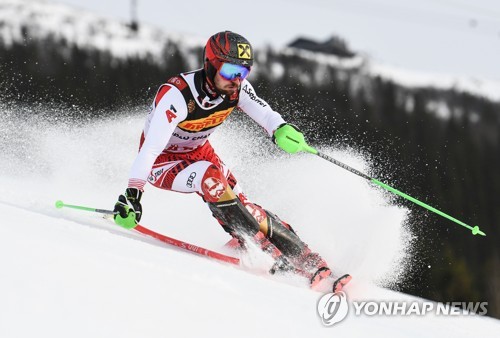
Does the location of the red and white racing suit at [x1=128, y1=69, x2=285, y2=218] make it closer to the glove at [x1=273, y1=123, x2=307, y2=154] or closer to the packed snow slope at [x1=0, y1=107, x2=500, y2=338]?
the glove at [x1=273, y1=123, x2=307, y2=154]

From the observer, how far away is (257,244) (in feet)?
16.0

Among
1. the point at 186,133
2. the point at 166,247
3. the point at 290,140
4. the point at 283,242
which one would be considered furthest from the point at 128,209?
the point at 290,140

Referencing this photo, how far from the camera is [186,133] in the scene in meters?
5.06

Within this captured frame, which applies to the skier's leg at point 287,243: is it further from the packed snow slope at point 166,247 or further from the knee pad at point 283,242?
the packed snow slope at point 166,247

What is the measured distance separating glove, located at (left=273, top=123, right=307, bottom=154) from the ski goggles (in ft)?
1.85

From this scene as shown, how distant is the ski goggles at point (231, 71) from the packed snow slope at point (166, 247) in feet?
4.01

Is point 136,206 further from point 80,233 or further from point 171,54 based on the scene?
point 171,54

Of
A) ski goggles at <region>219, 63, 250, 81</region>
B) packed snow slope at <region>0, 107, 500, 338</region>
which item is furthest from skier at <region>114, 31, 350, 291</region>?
packed snow slope at <region>0, 107, 500, 338</region>

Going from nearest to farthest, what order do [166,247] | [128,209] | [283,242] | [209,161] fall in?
[128,209]
[166,247]
[283,242]
[209,161]

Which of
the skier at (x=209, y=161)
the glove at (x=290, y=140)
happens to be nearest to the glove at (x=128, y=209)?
the skier at (x=209, y=161)

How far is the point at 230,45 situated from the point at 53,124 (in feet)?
13.3

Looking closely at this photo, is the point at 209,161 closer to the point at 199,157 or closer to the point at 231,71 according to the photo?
the point at 199,157

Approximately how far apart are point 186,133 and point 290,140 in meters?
0.75

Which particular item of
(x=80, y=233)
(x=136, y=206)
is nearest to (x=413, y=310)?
(x=136, y=206)
